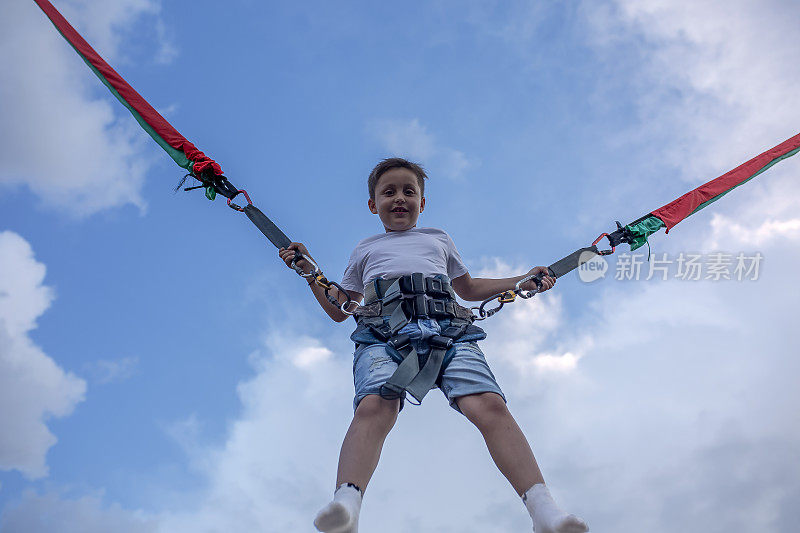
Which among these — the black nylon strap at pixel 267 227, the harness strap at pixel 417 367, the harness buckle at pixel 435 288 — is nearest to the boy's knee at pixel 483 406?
the harness strap at pixel 417 367

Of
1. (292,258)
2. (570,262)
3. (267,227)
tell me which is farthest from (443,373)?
(267,227)

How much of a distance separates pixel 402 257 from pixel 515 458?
1.66m

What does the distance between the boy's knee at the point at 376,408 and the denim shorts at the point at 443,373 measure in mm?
52

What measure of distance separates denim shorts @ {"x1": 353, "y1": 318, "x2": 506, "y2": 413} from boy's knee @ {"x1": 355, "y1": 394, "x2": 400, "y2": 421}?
0.05m

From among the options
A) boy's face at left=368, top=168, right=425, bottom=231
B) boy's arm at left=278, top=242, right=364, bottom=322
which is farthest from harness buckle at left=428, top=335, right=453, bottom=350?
boy's face at left=368, top=168, right=425, bottom=231

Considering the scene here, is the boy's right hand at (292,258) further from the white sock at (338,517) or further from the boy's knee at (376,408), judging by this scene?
the white sock at (338,517)

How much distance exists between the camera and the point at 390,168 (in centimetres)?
500

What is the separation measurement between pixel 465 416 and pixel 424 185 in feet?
6.98

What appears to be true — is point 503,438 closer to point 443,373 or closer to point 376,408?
point 443,373

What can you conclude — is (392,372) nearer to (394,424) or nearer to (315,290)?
(394,424)

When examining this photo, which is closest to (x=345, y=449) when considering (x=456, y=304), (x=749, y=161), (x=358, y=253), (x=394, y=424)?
(x=394, y=424)

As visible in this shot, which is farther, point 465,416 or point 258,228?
point 258,228

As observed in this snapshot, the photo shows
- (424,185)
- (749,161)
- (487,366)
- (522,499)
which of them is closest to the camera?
(522,499)

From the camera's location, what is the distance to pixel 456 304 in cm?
435
